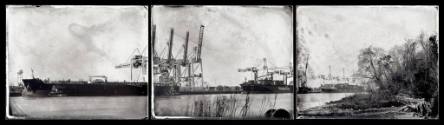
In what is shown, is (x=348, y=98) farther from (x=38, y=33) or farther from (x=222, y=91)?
(x=38, y=33)

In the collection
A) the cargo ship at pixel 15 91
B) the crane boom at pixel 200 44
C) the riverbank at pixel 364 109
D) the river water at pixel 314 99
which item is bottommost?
the riverbank at pixel 364 109

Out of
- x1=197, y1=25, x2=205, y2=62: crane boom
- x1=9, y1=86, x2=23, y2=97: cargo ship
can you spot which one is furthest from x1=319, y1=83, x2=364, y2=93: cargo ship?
x1=9, y1=86, x2=23, y2=97: cargo ship

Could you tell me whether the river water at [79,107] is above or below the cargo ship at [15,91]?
below

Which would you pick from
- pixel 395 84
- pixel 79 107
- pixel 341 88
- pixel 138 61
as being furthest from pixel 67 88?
pixel 395 84

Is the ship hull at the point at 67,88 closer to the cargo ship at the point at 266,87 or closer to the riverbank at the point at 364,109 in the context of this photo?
the cargo ship at the point at 266,87

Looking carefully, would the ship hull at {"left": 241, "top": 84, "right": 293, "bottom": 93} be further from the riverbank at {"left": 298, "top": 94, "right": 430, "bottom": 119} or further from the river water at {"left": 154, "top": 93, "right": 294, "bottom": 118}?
the riverbank at {"left": 298, "top": 94, "right": 430, "bottom": 119}

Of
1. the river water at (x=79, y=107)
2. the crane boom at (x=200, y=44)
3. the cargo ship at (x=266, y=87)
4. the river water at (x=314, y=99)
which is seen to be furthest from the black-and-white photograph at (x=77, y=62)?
the river water at (x=314, y=99)

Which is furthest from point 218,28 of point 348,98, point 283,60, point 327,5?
point 348,98
